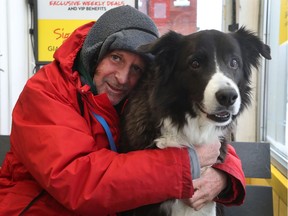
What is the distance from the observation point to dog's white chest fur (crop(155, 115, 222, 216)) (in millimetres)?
1221

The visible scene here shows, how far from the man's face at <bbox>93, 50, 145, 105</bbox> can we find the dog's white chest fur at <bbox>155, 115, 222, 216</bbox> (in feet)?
0.83

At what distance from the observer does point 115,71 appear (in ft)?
4.35

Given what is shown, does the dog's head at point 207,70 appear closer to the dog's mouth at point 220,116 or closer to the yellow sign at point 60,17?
the dog's mouth at point 220,116

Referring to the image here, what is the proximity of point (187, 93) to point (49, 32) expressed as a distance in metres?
1.66

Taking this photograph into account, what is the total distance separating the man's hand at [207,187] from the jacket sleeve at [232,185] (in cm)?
2

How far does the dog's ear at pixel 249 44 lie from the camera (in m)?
1.34

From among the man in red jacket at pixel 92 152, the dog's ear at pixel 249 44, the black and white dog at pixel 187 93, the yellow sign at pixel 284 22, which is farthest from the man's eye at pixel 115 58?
the yellow sign at pixel 284 22

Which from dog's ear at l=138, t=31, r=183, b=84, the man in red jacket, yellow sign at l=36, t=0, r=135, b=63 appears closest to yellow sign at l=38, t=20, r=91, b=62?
Result: yellow sign at l=36, t=0, r=135, b=63

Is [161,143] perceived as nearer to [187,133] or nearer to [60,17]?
[187,133]

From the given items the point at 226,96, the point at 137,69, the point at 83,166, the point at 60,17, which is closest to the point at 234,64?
the point at 226,96

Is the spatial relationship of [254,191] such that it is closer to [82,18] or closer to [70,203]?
[70,203]

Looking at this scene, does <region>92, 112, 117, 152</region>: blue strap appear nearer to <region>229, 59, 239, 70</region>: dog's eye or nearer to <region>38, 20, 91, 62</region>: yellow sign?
<region>229, 59, 239, 70</region>: dog's eye

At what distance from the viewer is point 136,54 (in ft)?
4.35

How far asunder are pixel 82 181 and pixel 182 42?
0.63m
